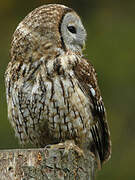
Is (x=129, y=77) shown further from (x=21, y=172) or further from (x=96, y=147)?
(x=21, y=172)

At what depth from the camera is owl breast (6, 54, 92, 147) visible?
638cm

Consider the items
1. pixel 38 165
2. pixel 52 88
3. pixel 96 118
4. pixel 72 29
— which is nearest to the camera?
pixel 38 165

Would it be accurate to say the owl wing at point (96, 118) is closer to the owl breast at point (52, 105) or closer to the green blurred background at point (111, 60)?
the owl breast at point (52, 105)

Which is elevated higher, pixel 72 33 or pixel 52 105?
pixel 72 33

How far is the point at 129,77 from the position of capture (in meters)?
14.5

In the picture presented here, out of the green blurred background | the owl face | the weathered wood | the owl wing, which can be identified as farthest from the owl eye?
the green blurred background

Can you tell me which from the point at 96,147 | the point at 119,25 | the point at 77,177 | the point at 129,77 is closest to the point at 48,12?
the point at 96,147

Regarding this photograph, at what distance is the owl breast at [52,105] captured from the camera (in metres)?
6.38

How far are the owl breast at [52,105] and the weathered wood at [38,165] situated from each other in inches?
33.9

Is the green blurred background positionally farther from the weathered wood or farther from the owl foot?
the weathered wood

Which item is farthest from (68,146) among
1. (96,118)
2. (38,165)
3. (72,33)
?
(72,33)

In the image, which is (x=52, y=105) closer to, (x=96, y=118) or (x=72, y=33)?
(x=96, y=118)

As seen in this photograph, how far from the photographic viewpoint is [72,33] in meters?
6.87

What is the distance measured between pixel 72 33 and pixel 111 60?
771 centimetres
